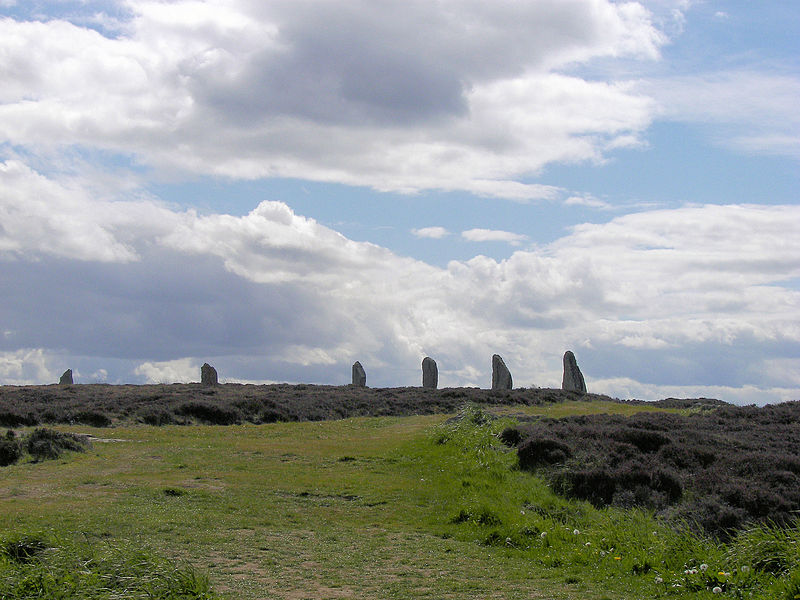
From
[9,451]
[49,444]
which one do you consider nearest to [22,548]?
[9,451]

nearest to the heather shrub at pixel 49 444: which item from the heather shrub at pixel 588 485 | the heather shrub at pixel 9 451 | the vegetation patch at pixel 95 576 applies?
the heather shrub at pixel 9 451

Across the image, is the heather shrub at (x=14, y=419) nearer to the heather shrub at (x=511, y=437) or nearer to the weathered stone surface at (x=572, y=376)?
the heather shrub at (x=511, y=437)

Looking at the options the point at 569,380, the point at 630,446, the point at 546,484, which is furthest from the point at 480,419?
the point at 569,380

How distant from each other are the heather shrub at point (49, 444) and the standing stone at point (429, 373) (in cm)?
4384

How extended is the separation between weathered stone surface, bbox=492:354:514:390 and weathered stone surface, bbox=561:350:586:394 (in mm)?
4423

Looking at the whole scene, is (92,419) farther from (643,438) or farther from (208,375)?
(208,375)

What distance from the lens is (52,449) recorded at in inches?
869

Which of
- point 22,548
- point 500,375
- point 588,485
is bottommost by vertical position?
point 588,485

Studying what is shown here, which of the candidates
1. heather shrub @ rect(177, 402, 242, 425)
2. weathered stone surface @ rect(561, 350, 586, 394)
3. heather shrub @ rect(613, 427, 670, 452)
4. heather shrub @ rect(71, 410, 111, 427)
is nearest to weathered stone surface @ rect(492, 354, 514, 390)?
weathered stone surface @ rect(561, 350, 586, 394)

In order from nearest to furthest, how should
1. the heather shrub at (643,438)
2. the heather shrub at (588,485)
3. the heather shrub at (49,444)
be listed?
1. the heather shrub at (588,485)
2. the heather shrub at (643,438)
3. the heather shrub at (49,444)

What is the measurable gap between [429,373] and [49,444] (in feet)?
151

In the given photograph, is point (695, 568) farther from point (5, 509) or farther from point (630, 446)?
point (5, 509)

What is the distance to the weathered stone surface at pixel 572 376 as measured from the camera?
60.8 metres

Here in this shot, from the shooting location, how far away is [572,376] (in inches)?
2399
